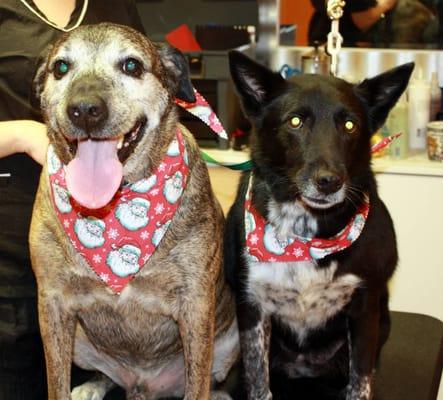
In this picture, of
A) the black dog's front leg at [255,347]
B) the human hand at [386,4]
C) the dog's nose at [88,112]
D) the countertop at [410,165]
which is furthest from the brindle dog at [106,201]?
the human hand at [386,4]

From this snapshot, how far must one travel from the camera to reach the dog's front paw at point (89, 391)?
6.81 ft

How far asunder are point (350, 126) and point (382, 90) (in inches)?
6.2

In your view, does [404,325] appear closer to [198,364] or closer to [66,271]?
[198,364]

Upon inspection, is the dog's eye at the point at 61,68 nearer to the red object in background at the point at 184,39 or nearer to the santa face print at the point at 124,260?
the santa face print at the point at 124,260

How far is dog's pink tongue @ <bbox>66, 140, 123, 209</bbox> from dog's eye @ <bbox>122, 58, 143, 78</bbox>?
175 millimetres

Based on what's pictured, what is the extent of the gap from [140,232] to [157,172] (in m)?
0.15

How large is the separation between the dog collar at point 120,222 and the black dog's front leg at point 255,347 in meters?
0.34

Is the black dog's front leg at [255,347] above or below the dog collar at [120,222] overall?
below

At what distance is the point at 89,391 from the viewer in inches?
82.9

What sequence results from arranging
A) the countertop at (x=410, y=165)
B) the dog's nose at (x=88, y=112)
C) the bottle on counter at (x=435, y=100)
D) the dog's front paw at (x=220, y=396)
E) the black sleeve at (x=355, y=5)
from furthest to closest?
the black sleeve at (x=355, y=5), the bottle on counter at (x=435, y=100), the countertop at (x=410, y=165), the dog's front paw at (x=220, y=396), the dog's nose at (x=88, y=112)

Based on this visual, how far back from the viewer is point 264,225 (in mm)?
1912

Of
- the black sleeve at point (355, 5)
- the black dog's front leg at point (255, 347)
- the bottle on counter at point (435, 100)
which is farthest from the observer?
the black sleeve at point (355, 5)

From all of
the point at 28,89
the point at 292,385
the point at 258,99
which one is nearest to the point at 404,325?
the point at 292,385

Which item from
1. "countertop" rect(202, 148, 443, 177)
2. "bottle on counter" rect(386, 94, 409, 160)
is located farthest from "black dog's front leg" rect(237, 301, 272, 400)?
"bottle on counter" rect(386, 94, 409, 160)
